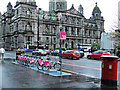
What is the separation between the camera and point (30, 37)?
2307 inches

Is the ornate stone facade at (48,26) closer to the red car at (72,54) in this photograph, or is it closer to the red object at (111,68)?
the red car at (72,54)

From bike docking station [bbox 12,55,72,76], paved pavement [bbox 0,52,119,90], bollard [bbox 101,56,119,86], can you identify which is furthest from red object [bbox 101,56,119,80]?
bike docking station [bbox 12,55,72,76]

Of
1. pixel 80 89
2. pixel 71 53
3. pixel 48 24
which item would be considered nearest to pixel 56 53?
pixel 71 53

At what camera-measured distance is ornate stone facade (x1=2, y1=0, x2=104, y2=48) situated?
57.8 metres

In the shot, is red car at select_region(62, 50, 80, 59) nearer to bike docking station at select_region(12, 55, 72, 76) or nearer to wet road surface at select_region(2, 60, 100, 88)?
bike docking station at select_region(12, 55, 72, 76)

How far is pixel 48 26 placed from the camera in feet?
213

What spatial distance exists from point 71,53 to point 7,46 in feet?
165

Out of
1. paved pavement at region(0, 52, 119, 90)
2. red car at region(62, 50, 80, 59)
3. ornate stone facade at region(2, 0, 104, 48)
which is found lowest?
paved pavement at region(0, 52, 119, 90)

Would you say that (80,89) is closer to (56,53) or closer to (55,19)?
(56,53)

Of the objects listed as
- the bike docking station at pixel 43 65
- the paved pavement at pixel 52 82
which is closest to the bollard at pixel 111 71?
the paved pavement at pixel 52 82

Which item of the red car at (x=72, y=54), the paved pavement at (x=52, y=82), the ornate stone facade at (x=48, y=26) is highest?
the ornate stone facade at (x=48, y=26)

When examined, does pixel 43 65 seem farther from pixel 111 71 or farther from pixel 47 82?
pixel 111 71

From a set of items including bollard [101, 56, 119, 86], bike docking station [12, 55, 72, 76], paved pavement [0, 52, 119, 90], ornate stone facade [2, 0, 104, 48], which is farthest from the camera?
ornate stone facade [2, 0, 104, 48]

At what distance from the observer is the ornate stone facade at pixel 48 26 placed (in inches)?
2276
